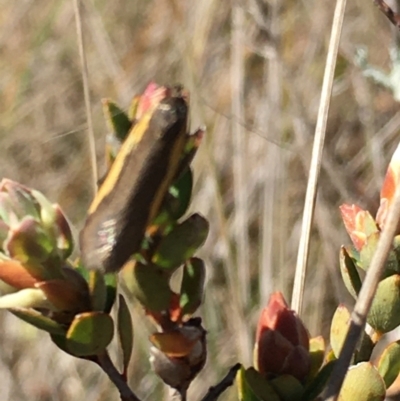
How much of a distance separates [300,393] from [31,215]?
0.19 meters

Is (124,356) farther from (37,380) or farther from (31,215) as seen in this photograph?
(37,380)

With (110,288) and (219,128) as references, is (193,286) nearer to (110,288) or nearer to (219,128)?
(110,288)

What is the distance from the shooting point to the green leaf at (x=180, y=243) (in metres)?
0.42

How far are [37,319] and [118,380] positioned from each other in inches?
2.6

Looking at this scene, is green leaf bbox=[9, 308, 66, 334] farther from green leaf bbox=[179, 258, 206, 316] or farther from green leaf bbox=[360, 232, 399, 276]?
green leaf bbox=[360, 232, 399, 276]

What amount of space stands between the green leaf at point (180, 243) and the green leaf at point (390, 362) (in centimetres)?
13

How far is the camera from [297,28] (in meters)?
2.35

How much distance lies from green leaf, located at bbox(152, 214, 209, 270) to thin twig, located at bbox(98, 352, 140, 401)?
2.9 inches

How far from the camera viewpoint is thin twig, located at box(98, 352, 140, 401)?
44 centimetres

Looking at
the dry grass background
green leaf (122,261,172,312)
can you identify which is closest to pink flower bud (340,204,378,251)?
green leaf (122,261,172,312)

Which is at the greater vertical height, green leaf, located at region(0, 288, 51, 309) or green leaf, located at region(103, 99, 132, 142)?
green leaf, located at region(103, 99, 132, 142)

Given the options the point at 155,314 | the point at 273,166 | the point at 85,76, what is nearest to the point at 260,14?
the point at 273,166

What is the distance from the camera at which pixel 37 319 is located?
41 cm

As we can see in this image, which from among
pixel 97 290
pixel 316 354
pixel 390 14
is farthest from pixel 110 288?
pixel 390 14
